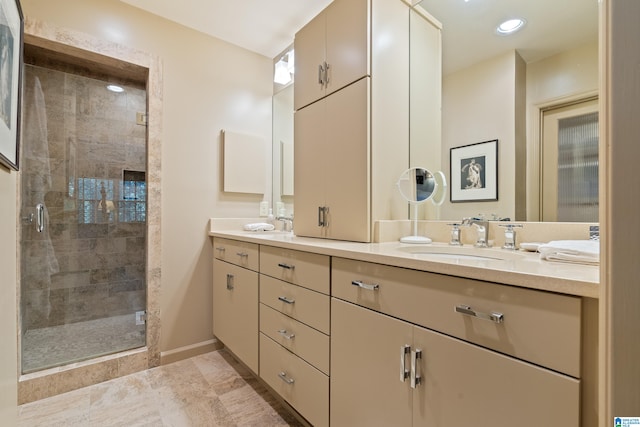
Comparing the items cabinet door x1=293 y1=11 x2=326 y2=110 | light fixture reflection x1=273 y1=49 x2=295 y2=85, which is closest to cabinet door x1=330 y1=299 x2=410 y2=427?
cabinet door x1=293 y1=11 x2=326 y2=110

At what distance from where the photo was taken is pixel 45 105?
2.23m

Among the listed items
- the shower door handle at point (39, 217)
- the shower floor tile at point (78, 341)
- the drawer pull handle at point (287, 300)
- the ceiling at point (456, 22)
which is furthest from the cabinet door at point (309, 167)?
the shower door handle at point (39, 217)

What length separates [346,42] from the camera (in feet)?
4.95

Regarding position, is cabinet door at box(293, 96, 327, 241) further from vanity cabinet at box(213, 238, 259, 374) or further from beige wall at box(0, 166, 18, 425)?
beige wall at box(0, 166, 18, 425)

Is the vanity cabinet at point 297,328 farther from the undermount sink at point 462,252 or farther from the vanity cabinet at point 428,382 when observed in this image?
the undermount sink at point 462,252

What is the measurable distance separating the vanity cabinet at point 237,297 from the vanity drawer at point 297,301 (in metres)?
0.13

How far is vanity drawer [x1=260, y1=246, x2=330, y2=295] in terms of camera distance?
1.22 meters

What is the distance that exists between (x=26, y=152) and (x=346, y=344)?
2.64m

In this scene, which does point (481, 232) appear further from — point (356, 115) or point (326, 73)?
point (326, 73)

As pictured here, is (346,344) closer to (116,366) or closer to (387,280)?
(387,280)

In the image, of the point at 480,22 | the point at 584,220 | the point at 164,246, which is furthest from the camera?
the point at 164,246

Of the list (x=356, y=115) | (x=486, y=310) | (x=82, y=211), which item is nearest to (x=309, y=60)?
(x=356, y=115)

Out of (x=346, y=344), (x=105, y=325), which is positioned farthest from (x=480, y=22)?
(x=105, y=325)

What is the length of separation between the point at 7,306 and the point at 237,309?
1.05 meters
